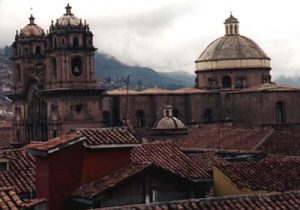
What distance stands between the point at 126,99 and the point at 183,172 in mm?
32965

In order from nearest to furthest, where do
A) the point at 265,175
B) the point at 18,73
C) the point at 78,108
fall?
the point at 265,175 < the point at 78,108 < the point at 18,73

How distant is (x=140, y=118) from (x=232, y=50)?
Answer: 9217 mm

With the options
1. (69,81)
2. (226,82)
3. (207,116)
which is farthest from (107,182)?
(226,82)

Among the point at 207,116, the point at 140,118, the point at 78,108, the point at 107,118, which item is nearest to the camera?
the point at 78,108

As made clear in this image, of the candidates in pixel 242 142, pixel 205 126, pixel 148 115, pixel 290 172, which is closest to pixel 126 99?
pixel 148 115

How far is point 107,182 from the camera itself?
17.7m

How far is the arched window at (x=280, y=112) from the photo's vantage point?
53156 millimetres

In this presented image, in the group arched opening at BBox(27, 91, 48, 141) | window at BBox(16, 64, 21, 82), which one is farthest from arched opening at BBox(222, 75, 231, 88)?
window at BBox(16, 64, 21, 82)

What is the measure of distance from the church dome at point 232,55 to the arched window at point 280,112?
15.5 feet

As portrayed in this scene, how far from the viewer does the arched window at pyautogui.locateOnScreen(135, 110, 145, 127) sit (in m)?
53.4

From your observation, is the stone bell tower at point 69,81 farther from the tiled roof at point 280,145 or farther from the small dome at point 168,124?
the tiled roof at point 280,145

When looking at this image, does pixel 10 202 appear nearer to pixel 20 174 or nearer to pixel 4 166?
pixel 20 174

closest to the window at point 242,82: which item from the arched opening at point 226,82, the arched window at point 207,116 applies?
the arched opening at point 226,82

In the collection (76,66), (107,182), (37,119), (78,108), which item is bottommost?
(107,182)
